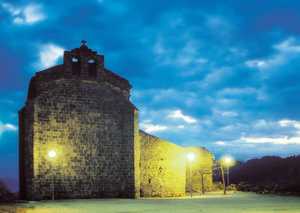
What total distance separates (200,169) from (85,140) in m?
13.5

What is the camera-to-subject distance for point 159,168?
33094 millimetres

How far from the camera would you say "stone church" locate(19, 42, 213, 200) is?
28.6 m

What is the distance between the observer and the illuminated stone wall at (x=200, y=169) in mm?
40122

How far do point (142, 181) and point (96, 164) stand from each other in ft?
12.2

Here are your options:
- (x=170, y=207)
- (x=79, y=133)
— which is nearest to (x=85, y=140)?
(x=79, y=133)

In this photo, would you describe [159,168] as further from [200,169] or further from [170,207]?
[170,207]

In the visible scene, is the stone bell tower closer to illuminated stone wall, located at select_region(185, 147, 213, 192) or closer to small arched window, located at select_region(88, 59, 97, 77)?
small arched window, located at select_region(88, 59, 97, 77)

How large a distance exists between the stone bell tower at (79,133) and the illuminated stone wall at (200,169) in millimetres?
9495

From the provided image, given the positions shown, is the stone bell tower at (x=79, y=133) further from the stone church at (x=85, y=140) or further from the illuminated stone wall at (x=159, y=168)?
the illuminated stone wall at (x=159, y=168)

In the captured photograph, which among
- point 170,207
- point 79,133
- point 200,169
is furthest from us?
point 200,169

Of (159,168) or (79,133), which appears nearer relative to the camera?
(79,133)

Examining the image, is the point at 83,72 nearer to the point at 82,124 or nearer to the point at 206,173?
the point at 82,124

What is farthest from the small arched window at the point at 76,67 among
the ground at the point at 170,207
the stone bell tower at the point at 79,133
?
the ground at the point at 170,207

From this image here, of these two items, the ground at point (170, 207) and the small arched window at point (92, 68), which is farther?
the small arched window at point (92, 68)
